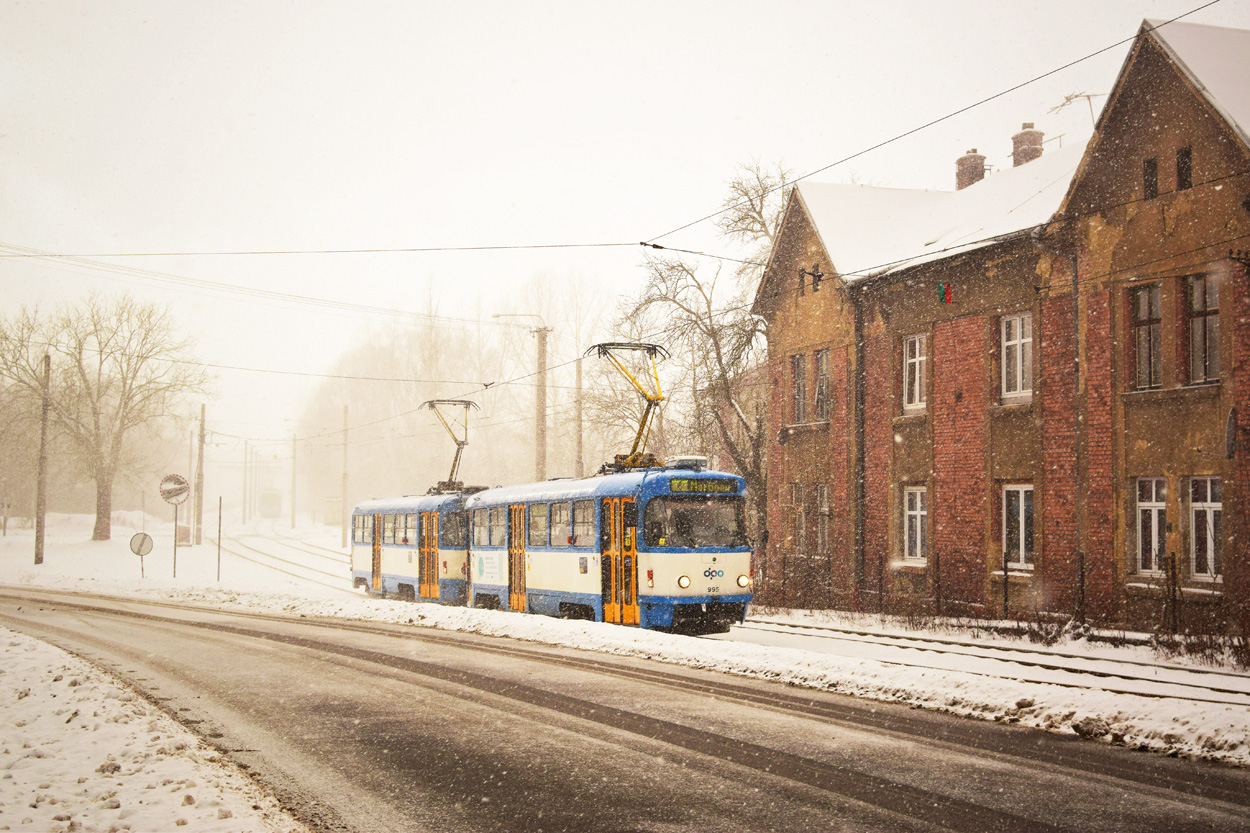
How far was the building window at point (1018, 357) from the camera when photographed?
70.8ft

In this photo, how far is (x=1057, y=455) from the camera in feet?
66.6

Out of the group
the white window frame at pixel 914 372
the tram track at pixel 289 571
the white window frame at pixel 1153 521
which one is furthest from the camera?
the tram track at pixel 289 571

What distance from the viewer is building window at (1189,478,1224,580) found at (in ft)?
56.2

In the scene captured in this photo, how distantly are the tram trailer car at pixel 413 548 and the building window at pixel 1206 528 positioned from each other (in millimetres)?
15600

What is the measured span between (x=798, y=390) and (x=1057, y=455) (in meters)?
9.98

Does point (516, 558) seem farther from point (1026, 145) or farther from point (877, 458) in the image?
point (1026, 145)

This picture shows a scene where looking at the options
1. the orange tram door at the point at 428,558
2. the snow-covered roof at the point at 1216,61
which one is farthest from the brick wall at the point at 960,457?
the orange tram door at the point at 428,558

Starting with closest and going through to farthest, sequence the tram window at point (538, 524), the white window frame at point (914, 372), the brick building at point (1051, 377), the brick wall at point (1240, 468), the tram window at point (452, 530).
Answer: the brick wall at point (1240, 468) < the brick building at point (1051, 377) < the tram window at point (538, 524) < the white window frame at point (914, 372) < the tram window at point (452, 530)

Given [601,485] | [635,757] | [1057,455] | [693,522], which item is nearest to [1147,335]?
[1057,455]

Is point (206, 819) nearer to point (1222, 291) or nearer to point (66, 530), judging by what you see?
point (1222, 291)

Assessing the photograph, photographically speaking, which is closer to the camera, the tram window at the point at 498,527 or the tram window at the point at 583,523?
the tram window at the point at 583,523

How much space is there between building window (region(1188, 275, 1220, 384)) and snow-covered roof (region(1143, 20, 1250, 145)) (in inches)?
101

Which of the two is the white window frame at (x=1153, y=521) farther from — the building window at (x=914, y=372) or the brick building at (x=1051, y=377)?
the building window at (x=914, y=372)

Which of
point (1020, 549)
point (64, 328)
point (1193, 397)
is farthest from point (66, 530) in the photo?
point (1193, 397)
